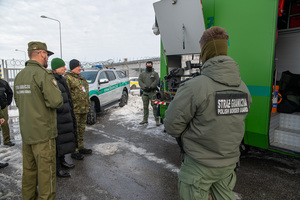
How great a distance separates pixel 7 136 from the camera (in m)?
4.70

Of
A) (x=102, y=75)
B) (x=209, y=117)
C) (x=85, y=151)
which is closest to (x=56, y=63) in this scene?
(x=85, y=151)

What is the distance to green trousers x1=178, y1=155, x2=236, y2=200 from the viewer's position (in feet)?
4.72

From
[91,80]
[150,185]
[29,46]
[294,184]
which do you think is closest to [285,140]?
[294,184]

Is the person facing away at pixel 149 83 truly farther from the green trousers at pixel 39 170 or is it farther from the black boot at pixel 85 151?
the green trousers at pixel 39 170

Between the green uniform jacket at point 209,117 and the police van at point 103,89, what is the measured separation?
539cm

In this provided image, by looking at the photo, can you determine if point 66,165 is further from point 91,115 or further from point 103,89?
point 103,89

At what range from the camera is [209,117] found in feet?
4.54

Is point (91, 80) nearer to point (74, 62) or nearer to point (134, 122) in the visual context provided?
point (134, 122)

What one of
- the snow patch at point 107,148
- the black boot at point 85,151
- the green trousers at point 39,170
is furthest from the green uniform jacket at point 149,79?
the green trousers at point 39,170

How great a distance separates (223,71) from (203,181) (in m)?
0.82

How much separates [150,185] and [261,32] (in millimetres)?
2814

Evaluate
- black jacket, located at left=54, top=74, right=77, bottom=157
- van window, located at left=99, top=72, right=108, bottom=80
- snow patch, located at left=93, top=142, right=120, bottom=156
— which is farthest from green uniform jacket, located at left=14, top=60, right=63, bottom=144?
van window, located at left=99, top=72, right=108, bottom=80

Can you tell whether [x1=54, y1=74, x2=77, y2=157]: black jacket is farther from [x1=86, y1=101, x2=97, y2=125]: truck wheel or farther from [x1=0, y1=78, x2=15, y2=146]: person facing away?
[x1=86, y1=101, x2=97, y2=125]: truck wheel

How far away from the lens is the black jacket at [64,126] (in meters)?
3.00
